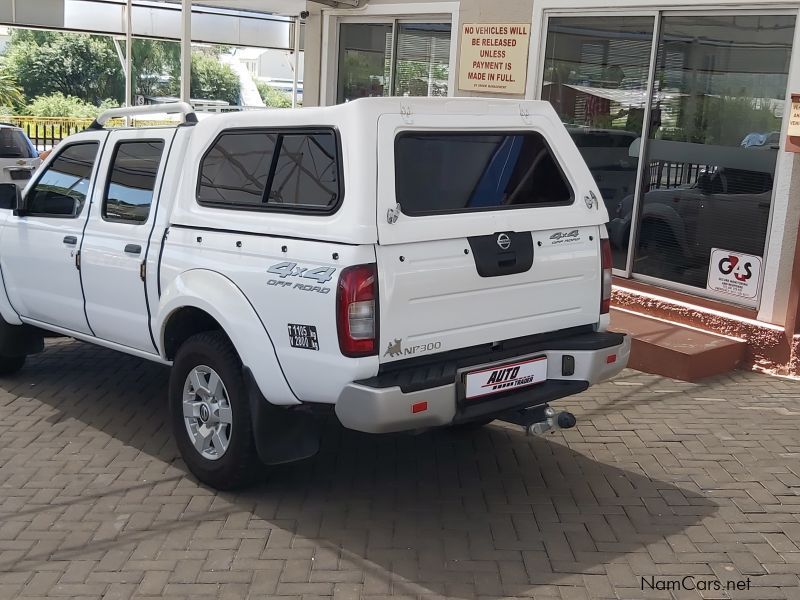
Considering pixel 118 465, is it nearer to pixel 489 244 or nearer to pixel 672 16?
pixel 489 244

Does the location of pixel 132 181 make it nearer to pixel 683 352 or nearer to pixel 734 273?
pixel 683 352

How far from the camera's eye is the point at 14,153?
47.2 feet

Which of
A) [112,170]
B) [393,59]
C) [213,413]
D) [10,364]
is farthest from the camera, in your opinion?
[393,59]

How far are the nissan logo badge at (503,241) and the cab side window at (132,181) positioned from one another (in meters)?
1.97

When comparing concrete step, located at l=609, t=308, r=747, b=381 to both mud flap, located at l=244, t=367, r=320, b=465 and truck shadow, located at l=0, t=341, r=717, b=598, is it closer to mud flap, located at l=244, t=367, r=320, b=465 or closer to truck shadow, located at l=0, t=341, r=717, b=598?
truck shadow, located at l=0, t=341, r=717, b=598

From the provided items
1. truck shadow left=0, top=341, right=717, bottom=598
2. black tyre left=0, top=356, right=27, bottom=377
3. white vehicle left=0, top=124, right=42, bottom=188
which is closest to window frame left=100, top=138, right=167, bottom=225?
truck shadow left=0, top=341, right=717, bottom=598

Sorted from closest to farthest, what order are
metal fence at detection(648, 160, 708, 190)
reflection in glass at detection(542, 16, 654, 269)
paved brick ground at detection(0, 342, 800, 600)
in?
paved brick ground at detection(0, 342, 800, 600), metal fence at detection(648, 160, 708, 190), reflection in glass at detection(542, 16, 654, 269)

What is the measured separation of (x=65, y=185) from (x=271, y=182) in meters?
2.00

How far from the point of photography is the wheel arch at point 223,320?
429 cm

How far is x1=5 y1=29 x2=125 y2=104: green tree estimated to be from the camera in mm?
61719

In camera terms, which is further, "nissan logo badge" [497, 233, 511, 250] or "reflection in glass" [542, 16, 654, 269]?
"reflection in glass" [542, 16, 654, 269]

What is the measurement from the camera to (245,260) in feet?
14.5

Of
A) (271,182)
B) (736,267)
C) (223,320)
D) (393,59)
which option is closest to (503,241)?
(271,182)

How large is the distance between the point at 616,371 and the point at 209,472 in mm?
2141
